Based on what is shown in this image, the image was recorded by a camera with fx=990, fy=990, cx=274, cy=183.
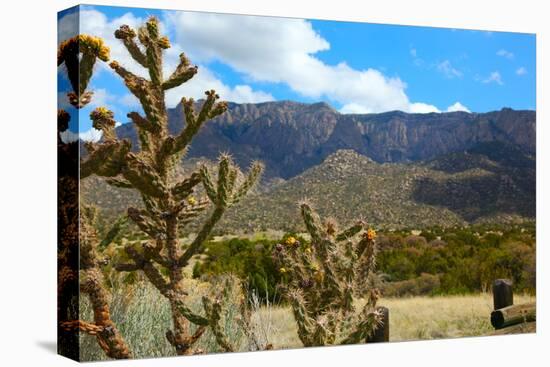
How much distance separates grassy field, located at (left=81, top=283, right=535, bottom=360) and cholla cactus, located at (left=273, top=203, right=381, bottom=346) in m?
0.32

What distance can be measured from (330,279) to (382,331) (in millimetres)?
1075

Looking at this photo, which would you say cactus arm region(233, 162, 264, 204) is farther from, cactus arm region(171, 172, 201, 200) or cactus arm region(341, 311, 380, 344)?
cactus arm region(341, 311, 380, 344)

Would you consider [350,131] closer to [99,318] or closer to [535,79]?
[535,79]

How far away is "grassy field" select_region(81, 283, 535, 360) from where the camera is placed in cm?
1012

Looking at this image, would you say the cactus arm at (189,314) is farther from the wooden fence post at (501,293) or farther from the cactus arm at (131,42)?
the wooden fence post at (501,293)

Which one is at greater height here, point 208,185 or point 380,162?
point 380,162

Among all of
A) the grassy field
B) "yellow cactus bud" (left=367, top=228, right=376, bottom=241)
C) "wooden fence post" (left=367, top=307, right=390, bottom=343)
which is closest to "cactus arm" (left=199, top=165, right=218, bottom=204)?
the grassy field

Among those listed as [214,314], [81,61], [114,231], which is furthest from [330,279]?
[81,61]

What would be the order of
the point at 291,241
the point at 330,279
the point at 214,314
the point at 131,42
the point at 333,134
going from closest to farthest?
the point at 131,42 < the point at 214,314 < the point at 330,279 < the point at 291,241 < the point at 333,134

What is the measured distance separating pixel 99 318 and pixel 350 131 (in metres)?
3.86

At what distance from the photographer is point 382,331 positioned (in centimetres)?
1150

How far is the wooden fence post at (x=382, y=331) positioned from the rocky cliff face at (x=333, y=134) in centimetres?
194

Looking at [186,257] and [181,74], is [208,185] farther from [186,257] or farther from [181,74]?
[181,74]

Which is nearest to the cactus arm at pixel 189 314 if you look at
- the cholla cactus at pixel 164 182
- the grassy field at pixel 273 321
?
the cholla cactus at pixel 164 182
